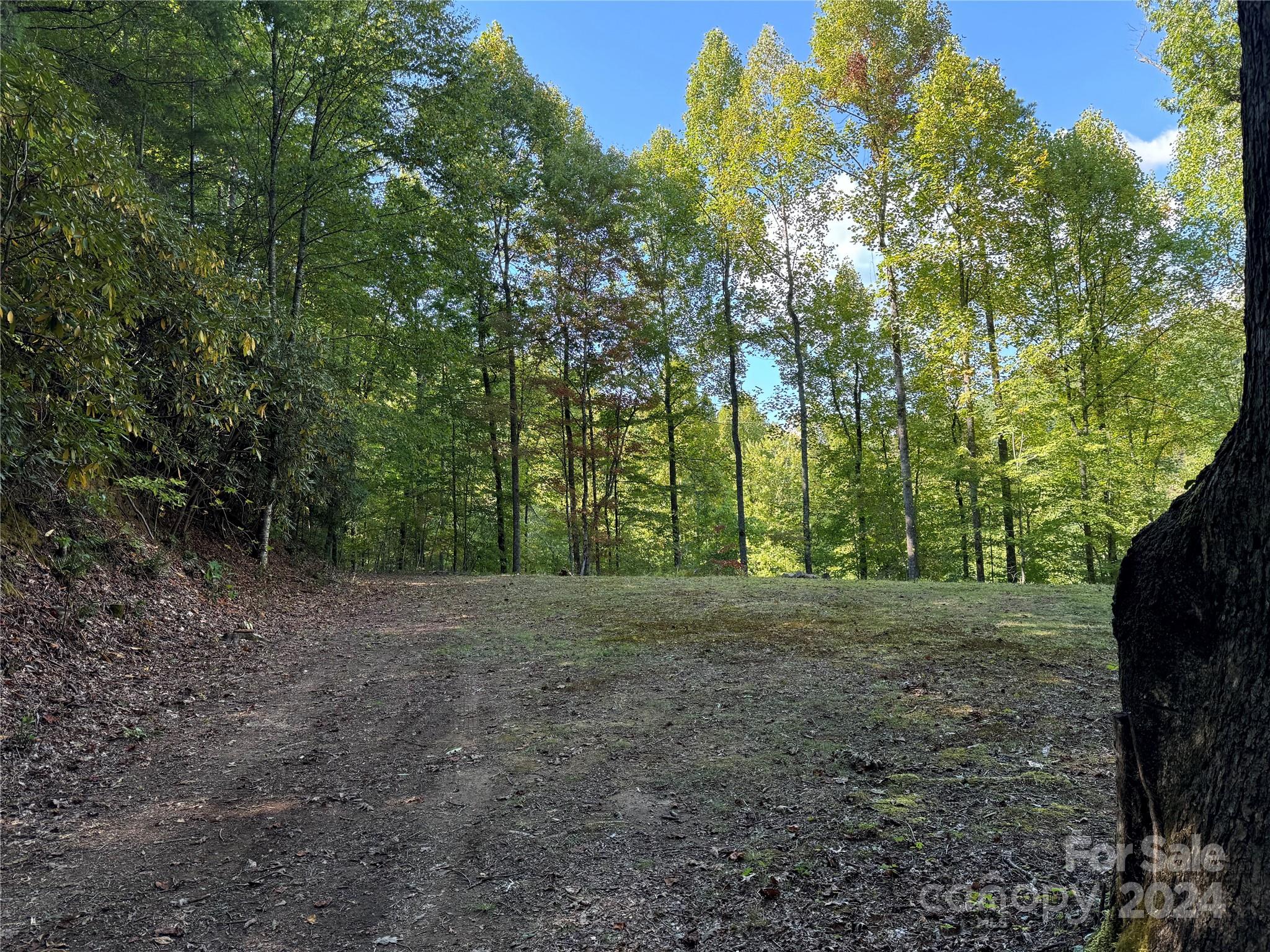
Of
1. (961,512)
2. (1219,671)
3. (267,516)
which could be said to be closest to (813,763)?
(1219,671)

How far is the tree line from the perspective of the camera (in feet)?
21.8

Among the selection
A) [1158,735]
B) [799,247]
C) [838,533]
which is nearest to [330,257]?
[799,247]

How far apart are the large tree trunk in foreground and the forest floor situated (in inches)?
26.4

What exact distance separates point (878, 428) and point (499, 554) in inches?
579

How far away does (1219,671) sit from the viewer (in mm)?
1652

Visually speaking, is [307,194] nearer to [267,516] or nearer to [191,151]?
[191,151]

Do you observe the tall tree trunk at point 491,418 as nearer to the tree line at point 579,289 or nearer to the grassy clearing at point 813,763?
the tree line at point 579,289

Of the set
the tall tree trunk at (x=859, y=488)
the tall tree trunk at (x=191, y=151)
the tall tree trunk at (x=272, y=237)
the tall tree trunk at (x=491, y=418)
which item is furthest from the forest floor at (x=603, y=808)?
the tall tree trunk at (x=859, y=488)

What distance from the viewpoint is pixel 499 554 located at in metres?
21.0

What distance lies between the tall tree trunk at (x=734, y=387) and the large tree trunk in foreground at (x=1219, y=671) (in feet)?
53.1

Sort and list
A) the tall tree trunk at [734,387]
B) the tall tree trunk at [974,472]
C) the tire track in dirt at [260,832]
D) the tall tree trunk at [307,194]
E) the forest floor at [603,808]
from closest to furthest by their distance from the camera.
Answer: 1. the forest floor at [603,808]
2. the tire track in dirt at [260,832]
3. the tall tree trunk at [307,194]
4. the tall tree trunk at [974,472]
5. the tall tree trunk at [734,387]

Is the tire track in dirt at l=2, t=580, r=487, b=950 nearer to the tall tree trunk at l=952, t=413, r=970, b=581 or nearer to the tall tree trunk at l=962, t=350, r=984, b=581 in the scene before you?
the tall tree trunk at l=962, t=350, r=984, b=581

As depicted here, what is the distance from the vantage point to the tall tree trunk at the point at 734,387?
60.4ft

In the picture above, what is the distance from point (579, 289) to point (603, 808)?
16668 mm
